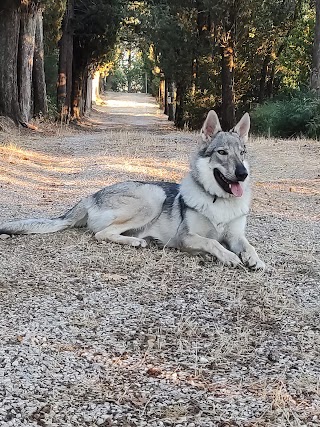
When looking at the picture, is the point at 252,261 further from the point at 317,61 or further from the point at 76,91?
the point at 76,91

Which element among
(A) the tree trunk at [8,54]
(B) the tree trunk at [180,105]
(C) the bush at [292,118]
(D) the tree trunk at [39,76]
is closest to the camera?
(A) the tree trunk at [8,54]

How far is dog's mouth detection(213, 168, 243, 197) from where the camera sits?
5.96 m

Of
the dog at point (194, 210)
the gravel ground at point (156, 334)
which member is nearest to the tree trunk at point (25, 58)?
the gravel ground at point (156, 334)

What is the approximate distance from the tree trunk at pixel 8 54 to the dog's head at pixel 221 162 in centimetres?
1390

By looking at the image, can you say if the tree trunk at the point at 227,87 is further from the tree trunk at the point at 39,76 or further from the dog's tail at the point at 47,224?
the dog's tail at the point at 47,224

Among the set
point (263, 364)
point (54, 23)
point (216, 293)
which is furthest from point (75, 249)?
point (54, 23)

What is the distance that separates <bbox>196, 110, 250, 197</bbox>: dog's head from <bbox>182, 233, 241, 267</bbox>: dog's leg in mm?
521

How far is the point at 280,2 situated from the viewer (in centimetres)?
2353

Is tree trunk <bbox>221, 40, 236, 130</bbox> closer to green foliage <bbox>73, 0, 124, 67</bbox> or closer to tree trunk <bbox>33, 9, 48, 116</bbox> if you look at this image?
green foliage <bbox>73, 0, 124, 67</bbox>

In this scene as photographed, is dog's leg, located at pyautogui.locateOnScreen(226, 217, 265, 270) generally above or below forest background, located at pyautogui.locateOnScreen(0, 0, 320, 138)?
below

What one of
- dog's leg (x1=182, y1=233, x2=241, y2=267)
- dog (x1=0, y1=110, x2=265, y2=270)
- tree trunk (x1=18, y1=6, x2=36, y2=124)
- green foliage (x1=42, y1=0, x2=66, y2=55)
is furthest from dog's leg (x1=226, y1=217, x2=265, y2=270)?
green foliage (x1=42, y1=0, x2=66, y2=55)

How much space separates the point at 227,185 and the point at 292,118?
49.8 feet

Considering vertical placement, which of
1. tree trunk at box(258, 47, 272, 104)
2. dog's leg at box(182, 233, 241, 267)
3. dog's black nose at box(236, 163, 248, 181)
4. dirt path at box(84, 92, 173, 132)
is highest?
tree trunk at box(258, 47, 272, 104)

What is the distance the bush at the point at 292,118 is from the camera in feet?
65.3
